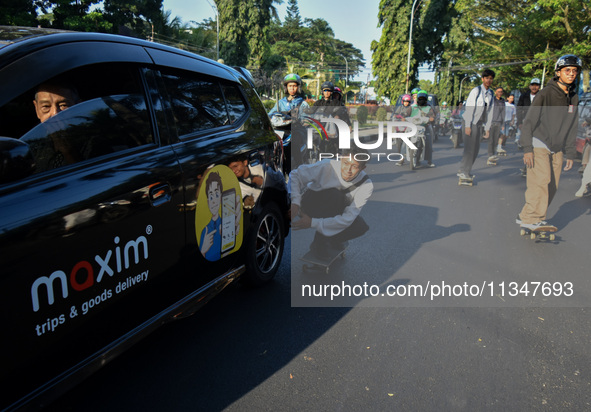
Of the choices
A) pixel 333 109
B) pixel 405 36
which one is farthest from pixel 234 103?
pixel 405 36

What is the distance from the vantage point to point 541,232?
17.9ft

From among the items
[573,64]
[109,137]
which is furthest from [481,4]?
[109,137]

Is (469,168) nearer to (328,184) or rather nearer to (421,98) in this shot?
(421,98)

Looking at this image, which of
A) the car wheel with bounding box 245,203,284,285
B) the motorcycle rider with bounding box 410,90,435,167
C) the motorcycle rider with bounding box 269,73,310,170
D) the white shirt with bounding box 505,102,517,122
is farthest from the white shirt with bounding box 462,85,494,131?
the car wheel with bounding box 245,203,284,285

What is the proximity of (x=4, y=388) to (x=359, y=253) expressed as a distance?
3.59m

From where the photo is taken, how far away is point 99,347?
6.79 ft

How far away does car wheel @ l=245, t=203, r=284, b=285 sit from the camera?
11.6ft

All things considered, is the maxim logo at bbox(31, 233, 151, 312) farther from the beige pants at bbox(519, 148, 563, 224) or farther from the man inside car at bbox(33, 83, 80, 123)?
the beige pants at bbox(519, 148, 563, 224)

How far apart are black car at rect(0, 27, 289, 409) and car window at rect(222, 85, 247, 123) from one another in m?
0.20

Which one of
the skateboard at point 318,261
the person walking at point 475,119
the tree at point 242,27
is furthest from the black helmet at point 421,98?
the tree at point 242,27

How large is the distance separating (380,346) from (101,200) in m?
1.99

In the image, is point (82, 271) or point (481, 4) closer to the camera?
point (82, 271)

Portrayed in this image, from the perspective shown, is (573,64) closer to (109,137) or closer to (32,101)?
(109,137)

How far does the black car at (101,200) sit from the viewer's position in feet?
5.58
